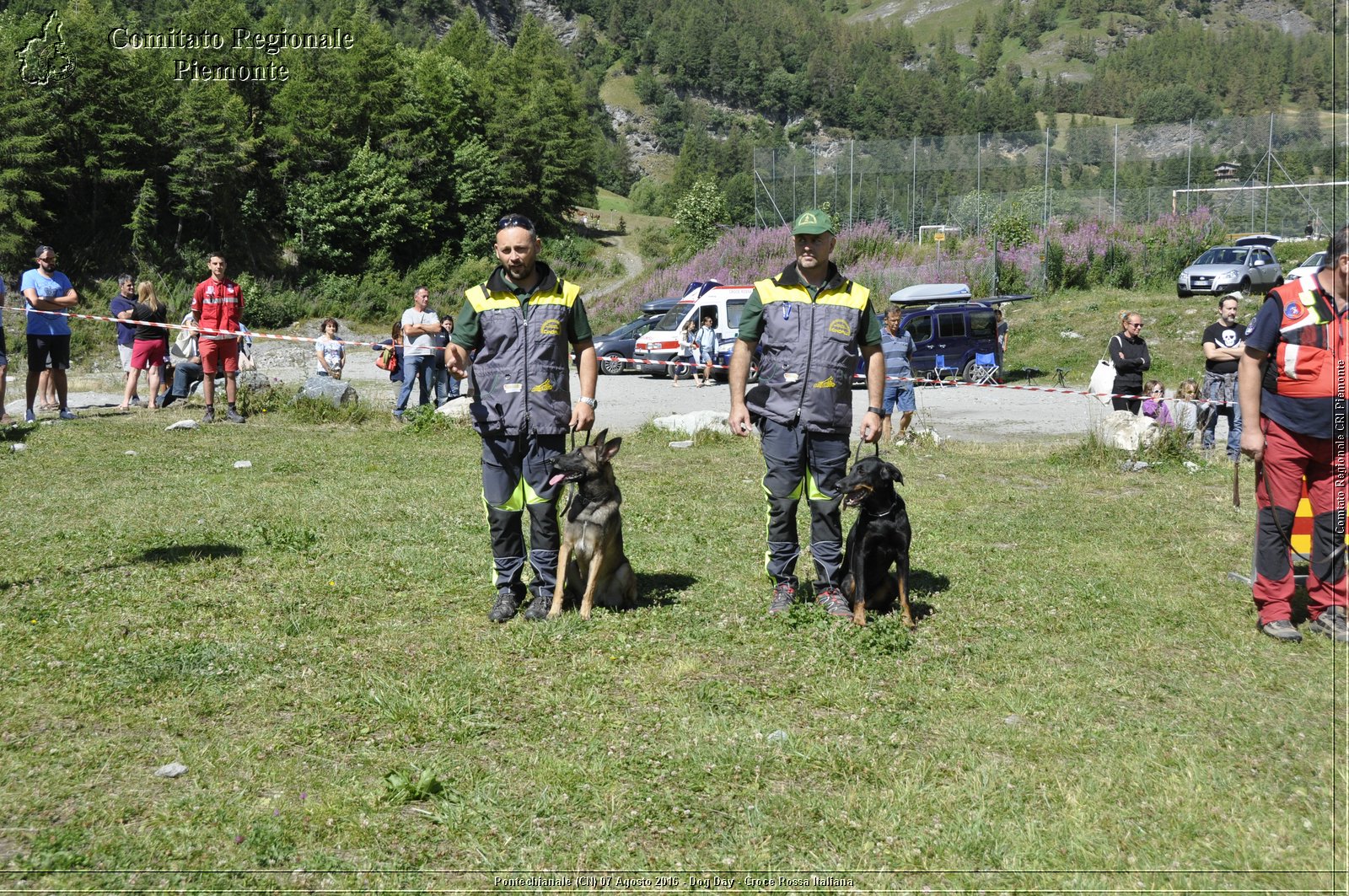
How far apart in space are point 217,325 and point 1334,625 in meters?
12.7

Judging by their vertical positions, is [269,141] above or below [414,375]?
above

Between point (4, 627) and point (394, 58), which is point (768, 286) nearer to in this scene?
point (4, 627)

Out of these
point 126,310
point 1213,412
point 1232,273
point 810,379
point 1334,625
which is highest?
point 1232,273

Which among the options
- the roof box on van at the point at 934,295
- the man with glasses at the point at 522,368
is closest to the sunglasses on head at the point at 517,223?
the man with glasses at the point at 522,368

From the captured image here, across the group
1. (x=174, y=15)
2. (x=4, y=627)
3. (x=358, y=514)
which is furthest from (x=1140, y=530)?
(x=174, y=15)

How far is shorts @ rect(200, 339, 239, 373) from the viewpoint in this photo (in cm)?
1407

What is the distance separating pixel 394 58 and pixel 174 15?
32.2 ft

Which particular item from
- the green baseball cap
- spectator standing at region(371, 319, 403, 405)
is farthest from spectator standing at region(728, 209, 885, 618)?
spectator standing at region(371, 319, 403, 405)

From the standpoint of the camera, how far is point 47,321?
13.3m

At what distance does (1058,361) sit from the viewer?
27.1 meters

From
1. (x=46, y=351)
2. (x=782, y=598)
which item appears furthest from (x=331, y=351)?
(x=782, y=598)

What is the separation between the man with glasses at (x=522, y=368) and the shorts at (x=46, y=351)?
9.72 metres

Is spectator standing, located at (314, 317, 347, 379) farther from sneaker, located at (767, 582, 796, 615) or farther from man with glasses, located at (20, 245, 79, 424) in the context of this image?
sneaker, located at (767, 582, 796, 615)

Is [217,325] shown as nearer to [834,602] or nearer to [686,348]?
[834,602]
